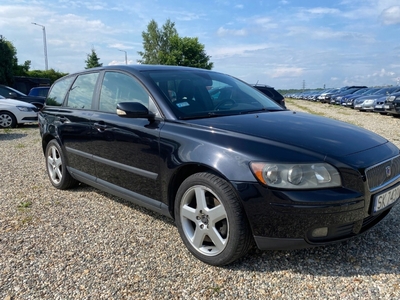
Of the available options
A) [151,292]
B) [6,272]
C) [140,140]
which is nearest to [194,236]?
[151,292]

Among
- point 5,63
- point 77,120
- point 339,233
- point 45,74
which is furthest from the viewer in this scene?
point 45,74

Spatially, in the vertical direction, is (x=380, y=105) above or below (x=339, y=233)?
above

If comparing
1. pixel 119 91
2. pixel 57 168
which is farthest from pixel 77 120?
pixel 57 168

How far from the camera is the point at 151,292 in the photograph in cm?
236

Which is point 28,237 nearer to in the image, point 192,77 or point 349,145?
point 192,77

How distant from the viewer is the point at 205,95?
136 inches

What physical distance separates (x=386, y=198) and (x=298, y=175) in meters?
0.80

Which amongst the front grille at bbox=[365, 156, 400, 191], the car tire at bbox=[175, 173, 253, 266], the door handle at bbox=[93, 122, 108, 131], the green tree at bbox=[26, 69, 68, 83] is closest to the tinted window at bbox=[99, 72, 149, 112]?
the door handle at bbox=[93, 122, 108, 131]

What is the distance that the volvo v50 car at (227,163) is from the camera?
232 cm

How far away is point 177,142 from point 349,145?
131 cm

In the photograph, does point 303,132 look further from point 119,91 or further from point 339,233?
point 119,91

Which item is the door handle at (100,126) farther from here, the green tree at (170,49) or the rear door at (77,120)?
the green tree at (170,49)

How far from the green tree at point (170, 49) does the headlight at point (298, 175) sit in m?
53.3

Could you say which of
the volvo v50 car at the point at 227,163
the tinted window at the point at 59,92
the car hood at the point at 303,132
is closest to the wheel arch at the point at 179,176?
the volvo v50 car at the point at 227,163
